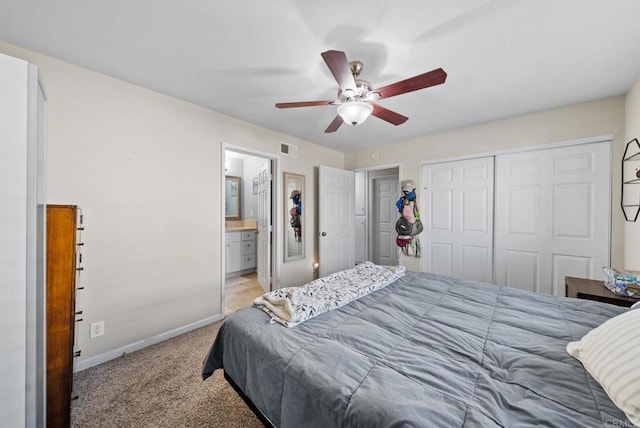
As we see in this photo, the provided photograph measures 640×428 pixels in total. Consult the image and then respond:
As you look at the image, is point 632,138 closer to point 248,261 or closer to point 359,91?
point 359,91

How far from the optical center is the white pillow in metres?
0.72

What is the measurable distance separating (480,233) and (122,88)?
421cm

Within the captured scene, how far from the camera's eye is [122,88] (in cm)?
213

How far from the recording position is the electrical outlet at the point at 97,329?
1.98 metres

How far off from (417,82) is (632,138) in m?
2.30

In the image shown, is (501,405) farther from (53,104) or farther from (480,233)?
(53,104)

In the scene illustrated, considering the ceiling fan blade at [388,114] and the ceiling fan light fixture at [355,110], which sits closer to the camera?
the ceiling fan light fixture at [355,110]

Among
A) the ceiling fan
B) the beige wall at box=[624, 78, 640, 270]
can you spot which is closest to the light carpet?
the ceiling fan

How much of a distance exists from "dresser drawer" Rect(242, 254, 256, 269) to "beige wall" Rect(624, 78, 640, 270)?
4.85 m

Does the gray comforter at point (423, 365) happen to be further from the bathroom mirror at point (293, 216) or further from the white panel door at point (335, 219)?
the white panel door at point (335, 219)

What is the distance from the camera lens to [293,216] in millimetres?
3689

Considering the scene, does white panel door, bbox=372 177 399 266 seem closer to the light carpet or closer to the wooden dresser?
the light carpet

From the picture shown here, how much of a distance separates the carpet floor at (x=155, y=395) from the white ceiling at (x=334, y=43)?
241 centimetres

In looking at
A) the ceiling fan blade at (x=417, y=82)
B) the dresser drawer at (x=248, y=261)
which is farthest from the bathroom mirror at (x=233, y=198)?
the ceiling fan blade at (x=417, y=82)
